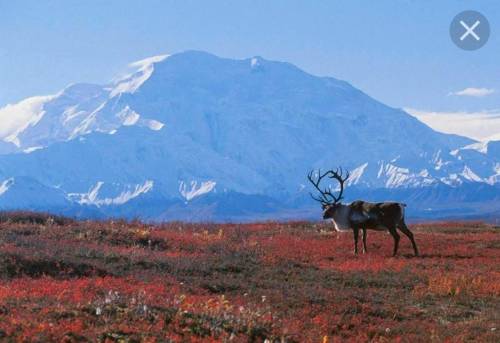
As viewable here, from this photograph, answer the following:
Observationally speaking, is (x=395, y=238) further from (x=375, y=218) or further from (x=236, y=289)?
(x=236, y=289)

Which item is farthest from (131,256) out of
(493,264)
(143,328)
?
(493,264)

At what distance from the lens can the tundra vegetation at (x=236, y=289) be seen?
12.2 m

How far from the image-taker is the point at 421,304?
56.6ft

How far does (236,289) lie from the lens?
17.9m

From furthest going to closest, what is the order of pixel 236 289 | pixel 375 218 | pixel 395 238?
pixel 375 218
pixel 395 238
pixel 236 289

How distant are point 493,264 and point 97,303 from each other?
16.0m

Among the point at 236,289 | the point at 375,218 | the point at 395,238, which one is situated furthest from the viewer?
the point at 375,218

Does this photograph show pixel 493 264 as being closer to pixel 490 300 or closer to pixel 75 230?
pixel 490 300

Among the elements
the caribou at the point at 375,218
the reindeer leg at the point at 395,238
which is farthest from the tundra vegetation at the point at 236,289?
the caribou at the point at 375,218

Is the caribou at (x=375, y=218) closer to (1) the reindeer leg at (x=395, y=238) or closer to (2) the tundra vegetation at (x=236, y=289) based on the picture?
(1) the reindeer leg at (x=395, y=238)

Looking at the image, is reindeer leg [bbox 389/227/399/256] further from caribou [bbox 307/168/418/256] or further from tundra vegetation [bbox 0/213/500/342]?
tundra vegetation [bbox 0/213/500/342]

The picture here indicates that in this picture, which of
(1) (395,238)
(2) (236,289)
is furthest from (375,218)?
(2) (236,289)

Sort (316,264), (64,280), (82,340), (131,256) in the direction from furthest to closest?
(316,264), (131,256), (64,280), (82,340)

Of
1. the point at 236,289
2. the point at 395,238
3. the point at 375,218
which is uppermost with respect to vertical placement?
the point at 375,218
